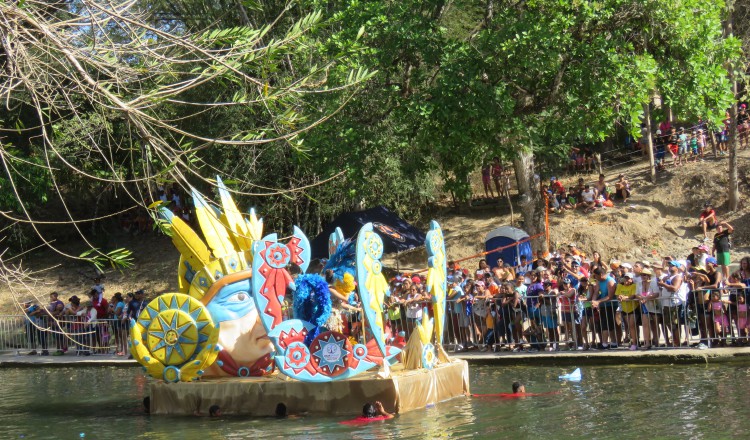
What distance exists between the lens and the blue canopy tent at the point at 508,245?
25084 mm

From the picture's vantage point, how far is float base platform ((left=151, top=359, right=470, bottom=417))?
1339cm

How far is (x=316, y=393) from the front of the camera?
44.8 ft

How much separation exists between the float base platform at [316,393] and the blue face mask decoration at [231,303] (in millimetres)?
970

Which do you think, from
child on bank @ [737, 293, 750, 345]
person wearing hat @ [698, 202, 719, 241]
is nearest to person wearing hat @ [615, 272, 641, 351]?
child on bank @ [737, 293, 750, 345]

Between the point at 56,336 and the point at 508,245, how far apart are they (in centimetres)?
1220

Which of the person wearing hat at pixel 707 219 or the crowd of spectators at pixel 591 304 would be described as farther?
the person wearing hat at pixel 707 219

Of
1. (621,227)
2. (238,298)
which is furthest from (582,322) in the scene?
(621,227)

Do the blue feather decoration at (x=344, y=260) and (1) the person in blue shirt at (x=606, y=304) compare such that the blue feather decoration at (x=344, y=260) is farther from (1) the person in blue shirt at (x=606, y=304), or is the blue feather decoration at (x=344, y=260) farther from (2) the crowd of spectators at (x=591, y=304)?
(1) the person in blue shirt at (x=606, y=304)

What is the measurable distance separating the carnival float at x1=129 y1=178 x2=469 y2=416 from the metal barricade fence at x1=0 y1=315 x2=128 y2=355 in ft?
28.1

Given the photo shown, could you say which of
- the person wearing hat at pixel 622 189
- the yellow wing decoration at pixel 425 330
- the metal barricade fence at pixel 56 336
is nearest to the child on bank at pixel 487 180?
the person wearing hat at pixel 622 189

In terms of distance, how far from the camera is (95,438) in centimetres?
1328

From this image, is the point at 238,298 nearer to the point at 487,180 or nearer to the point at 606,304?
the point at 606,304

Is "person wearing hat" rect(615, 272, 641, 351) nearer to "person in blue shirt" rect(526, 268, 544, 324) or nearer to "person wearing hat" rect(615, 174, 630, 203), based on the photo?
"person in blue shirt" rect(526, 268, 544, 324)

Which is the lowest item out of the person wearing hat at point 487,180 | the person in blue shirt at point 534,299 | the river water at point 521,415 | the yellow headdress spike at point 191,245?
the river water at point 521,415
